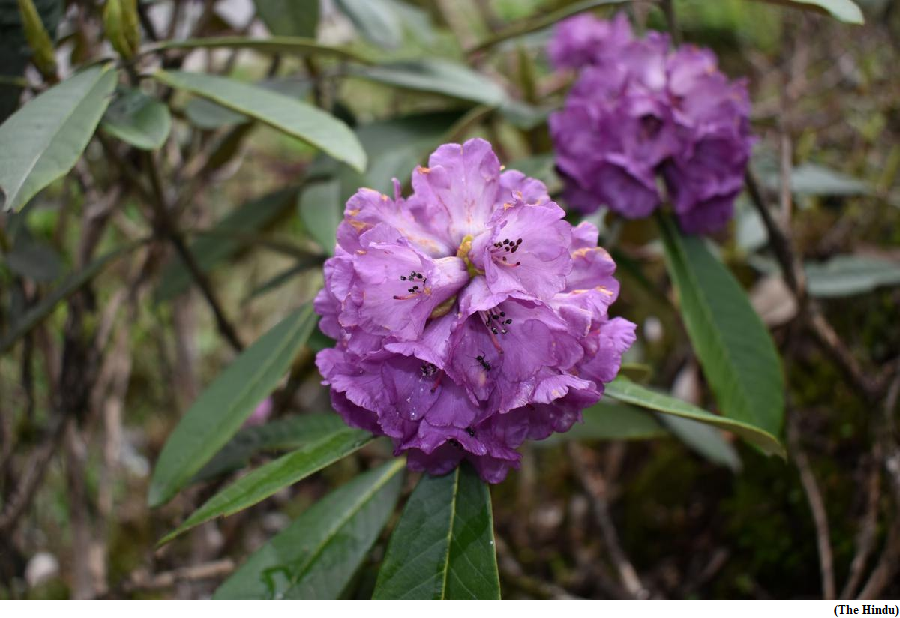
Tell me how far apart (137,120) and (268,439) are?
45 centimetres

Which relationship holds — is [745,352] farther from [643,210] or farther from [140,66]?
[140,66]

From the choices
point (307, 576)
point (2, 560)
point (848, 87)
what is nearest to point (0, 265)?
point (2, 560)

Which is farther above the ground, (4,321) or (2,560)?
(4,321)

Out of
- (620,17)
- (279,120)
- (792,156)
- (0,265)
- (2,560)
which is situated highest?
(279,120)

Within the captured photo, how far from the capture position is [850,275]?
1339 millimetres

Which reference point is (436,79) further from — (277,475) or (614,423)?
(277,475)

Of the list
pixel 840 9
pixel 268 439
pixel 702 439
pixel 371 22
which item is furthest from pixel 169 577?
pixel 840 9

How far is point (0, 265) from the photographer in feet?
4.78

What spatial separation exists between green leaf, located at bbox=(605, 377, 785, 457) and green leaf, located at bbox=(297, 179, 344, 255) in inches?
17.7

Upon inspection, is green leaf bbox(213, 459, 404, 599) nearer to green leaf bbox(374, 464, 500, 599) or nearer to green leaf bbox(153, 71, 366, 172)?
green leaf bbox(374, 464, 500, 599)

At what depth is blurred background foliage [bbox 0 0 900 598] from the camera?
122 cm

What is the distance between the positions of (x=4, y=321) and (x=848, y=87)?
2.02 m

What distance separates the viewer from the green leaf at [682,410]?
0.74m

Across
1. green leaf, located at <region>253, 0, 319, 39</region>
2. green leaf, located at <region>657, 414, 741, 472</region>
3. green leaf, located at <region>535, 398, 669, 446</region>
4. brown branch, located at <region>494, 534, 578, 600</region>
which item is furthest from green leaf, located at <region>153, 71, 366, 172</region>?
brown branch, located at <region>494, 534, 578, 600</region>
